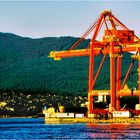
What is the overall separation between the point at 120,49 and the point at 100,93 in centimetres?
1029

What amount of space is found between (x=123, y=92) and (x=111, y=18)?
627 inches

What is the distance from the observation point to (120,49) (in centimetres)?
13688

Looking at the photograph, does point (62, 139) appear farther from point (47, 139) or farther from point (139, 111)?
point (139, 111)

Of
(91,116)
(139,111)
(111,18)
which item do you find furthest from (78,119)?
(111,18)

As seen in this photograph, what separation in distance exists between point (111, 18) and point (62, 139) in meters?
60.4

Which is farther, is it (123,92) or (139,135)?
(123,92)

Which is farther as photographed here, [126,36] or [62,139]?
[126,36]

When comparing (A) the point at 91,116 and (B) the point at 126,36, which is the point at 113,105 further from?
(B) the point at 126,36

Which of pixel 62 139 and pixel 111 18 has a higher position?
pixel 111 18

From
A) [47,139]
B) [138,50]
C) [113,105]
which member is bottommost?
[47,139]

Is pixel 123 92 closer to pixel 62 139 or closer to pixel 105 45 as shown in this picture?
pixel 105 45

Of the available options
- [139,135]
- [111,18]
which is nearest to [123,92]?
[111,18]

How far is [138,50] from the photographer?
13638 cm

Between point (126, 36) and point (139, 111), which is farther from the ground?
point (126, 36)
